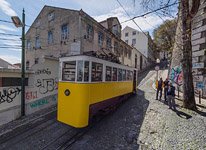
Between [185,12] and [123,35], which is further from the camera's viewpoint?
[123,35]

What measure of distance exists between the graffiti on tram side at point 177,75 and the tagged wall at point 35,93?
11994mm

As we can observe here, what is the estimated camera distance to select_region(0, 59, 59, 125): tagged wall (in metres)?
8.58

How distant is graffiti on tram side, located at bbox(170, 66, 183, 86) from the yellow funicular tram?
10940 millimetres

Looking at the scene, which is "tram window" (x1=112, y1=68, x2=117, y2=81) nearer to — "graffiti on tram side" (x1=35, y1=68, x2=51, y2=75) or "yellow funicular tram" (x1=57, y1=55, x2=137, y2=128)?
"yellow funicular tram" (x1=57, y1=55, x2=137, y2=128)

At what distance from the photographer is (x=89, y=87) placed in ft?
21.9

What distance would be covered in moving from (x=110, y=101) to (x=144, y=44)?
3766 centimetres

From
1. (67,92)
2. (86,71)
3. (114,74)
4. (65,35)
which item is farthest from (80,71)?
(65,35)

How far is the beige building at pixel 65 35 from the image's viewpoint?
57.1 ft

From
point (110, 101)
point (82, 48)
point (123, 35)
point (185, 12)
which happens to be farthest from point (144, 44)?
point (110, 101)

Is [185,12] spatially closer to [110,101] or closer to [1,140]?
[110,101]

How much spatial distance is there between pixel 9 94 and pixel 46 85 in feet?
9.39

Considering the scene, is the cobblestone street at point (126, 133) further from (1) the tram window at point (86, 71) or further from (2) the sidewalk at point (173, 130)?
(1) the tram window at point (86, 71)

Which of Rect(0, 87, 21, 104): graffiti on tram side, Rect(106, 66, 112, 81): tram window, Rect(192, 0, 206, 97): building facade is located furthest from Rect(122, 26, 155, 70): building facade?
Rect(0, 87, 21, 104): graffiti on tram side

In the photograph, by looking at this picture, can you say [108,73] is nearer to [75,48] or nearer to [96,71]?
[96,71]
